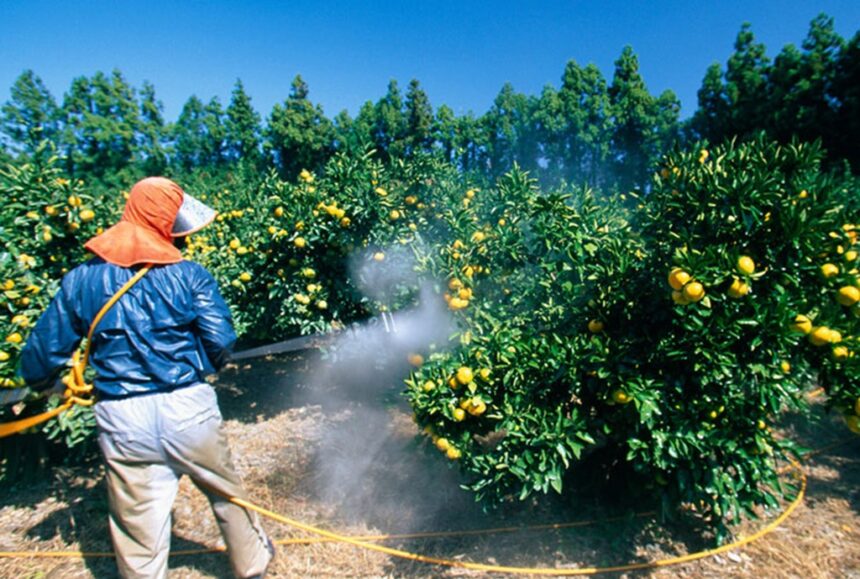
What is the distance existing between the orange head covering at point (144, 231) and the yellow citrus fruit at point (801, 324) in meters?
2.80

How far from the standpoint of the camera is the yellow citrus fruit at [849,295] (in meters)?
1.95

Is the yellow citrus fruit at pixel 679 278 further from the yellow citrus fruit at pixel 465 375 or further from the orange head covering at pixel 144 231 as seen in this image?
the orange head covering at pixel 144 231

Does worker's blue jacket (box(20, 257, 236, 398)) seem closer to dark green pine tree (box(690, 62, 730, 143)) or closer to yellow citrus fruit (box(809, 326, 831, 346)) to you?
yellow citrus fruit (box(809, 326, 831, 346))

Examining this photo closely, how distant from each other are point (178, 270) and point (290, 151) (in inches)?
1041

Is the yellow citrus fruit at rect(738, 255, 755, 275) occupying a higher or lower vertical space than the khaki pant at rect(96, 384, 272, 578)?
higher

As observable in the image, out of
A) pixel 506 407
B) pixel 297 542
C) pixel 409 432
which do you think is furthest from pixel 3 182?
pixel 506 407

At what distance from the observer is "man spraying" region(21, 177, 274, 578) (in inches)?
84.4

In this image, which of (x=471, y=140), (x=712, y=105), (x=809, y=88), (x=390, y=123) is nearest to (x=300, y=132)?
(x=390, y=123)

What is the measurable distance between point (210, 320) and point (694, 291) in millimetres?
2226

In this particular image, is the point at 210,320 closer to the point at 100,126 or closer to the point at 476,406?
the point at 476,406

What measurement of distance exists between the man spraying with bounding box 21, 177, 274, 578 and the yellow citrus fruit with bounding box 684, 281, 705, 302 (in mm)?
2244

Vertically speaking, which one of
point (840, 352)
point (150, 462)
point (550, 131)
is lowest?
point (150, 462)

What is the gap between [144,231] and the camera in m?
2.22

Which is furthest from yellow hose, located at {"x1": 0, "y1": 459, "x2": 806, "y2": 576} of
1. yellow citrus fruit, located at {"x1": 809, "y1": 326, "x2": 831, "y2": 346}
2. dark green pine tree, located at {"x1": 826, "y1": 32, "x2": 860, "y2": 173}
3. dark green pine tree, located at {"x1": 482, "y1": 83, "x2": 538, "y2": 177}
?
dark green pine tree, located at {"x1": 482, "y1": 83, "x2": 538, "y2": 177}
